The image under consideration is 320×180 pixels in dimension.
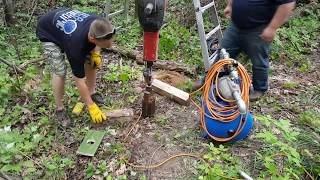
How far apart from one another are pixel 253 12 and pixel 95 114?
1791 mm

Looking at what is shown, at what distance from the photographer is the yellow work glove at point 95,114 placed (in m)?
3.42

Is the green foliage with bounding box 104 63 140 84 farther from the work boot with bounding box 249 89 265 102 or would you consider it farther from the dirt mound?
the work boot with bounding box 249 89 265 102

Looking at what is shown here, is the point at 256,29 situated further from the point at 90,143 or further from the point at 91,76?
the point at 90,143

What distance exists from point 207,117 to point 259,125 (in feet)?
2.32

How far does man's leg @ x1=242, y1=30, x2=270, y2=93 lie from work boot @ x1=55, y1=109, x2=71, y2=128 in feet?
6.43

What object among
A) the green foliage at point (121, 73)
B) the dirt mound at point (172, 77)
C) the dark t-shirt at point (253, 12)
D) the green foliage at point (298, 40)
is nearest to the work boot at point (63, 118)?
the green foliage at point (121, 73)

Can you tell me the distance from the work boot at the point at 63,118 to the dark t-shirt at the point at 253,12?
194cm

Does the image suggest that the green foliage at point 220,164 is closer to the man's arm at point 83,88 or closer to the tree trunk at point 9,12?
the man's arm at point 83,88

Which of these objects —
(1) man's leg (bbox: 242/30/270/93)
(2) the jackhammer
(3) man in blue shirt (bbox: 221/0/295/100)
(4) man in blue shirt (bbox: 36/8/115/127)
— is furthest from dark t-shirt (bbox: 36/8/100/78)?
(1) man's leg (bbox: 242/30/270/93)

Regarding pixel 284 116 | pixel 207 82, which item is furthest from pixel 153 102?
pixel 284 116

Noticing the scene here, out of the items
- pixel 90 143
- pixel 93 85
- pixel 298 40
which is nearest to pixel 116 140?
pixel 90 143

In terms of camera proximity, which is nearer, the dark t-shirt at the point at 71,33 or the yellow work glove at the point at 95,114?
the dark t-shirt at the point at 71,33

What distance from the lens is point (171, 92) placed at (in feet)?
12.7

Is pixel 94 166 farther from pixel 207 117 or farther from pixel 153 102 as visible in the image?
pixel 207 117
